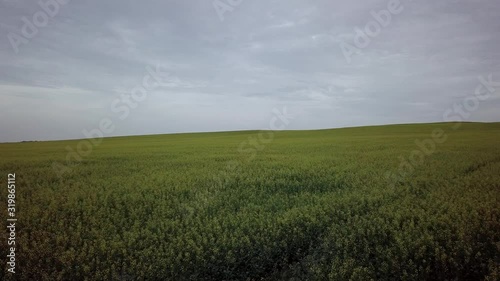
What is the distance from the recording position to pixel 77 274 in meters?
7.43

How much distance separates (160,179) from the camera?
14.8m

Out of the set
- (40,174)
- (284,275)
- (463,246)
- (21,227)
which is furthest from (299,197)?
(40,174)

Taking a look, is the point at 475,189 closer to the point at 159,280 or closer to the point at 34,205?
the point at 159,280

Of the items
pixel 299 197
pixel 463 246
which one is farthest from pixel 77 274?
Result: pixel 463 246

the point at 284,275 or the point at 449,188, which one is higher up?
the point at 449,188

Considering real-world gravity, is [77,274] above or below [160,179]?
below

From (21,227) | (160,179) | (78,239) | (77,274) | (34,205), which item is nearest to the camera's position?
(77,274)

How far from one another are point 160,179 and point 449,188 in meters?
11.2

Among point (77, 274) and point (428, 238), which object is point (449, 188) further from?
point (77, 274)

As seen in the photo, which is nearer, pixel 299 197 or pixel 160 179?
pixel 299 197

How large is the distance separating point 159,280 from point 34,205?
6336mm

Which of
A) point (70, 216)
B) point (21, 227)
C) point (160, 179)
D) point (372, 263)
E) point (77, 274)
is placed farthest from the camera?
point (160, 179)

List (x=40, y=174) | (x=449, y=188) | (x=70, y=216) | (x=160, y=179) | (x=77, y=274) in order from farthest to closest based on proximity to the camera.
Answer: (x=40, y=174) < (x=160, y=179) < (x=449, y=188) < (x=70, y=216) < (x=77, y=274)

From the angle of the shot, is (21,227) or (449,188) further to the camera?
(449,188)
